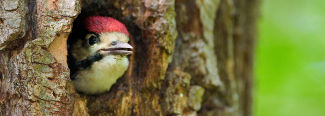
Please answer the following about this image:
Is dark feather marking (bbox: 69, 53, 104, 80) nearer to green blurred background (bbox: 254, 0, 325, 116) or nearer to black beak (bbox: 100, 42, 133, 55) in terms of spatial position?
black beak (bbox: 100, 42, 133, 55)

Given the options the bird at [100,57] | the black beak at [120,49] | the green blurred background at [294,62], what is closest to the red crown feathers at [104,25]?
the bird at [100,57]

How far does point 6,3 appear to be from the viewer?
167 centimetres

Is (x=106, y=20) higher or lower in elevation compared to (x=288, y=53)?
higher

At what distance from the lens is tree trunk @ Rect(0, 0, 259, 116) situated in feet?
5.50

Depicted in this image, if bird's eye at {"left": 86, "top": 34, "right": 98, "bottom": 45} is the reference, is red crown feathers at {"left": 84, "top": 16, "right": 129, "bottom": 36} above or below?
above

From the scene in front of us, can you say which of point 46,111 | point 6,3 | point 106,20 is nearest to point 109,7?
point 106,20

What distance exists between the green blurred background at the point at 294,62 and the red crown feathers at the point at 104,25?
238 cm

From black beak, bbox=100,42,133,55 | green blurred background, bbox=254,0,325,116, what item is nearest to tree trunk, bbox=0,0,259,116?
black beak, bbox=100,42,133,55

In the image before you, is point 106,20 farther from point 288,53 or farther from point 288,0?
point 288,0

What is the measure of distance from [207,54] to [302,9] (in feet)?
9.33

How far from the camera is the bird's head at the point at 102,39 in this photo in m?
2.08

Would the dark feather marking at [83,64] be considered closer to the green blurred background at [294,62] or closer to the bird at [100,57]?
the bird at [100,57]

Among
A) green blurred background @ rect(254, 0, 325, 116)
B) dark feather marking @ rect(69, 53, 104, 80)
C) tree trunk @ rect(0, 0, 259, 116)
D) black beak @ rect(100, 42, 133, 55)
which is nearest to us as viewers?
tree trunk @ rect(0, 0, 259, 116)

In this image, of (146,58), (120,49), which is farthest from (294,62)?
(120,49)
